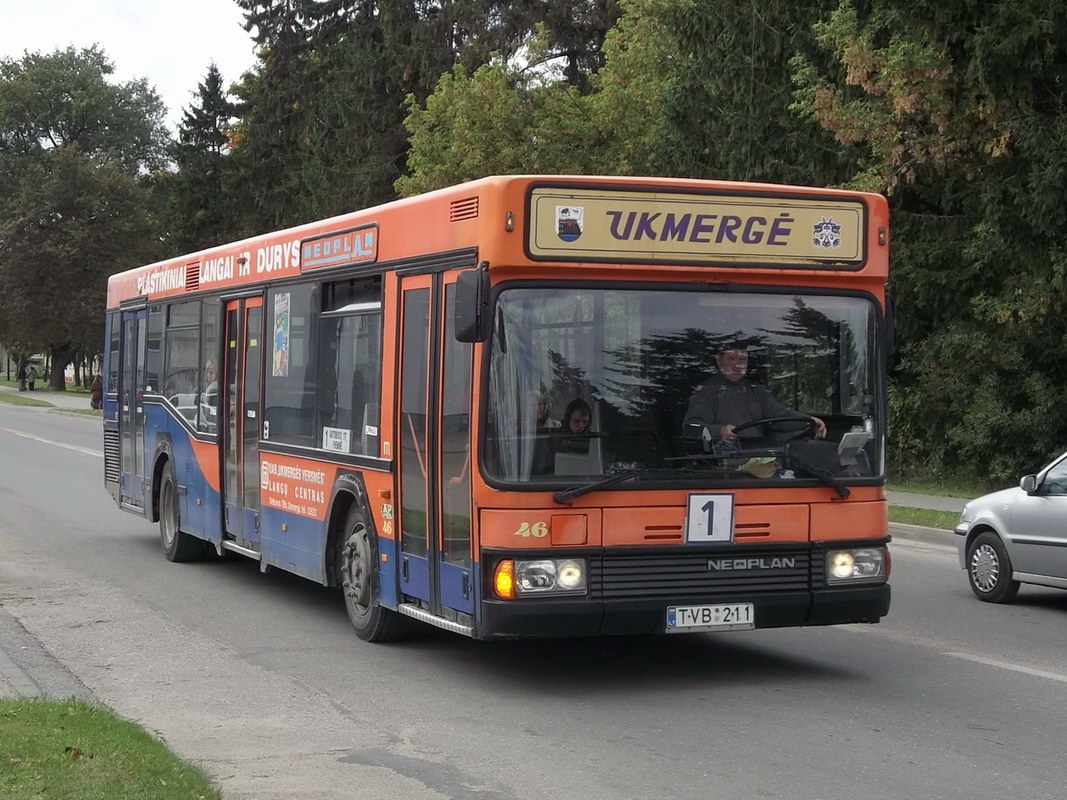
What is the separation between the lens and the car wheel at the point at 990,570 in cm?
1247

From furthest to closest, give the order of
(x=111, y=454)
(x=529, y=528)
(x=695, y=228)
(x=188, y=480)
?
(x=111, y=454)
(x=188, y=480)
(x=695, y=228)
(x=529, y=528)

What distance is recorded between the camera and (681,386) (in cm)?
841

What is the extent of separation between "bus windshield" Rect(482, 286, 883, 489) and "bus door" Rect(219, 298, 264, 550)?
4571 millimetres

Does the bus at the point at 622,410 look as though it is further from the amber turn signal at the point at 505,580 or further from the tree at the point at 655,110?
the tree at the point at 655,110

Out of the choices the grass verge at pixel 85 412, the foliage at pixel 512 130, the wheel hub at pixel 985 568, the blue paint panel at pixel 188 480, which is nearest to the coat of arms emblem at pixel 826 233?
the wheel hub at pixel 985 568

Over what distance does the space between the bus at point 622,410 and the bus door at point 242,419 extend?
265 centimetres

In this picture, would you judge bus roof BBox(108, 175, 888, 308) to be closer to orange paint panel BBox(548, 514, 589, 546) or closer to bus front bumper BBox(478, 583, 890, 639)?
orange paint panel BBox(548, 514, 589, 546)

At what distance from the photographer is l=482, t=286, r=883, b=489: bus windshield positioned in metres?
8.23

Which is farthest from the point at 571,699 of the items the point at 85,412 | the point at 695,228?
the point at 85,412

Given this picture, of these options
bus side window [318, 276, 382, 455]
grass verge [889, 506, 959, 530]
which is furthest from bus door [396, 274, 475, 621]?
grass verge [889, 506, 959, 530]

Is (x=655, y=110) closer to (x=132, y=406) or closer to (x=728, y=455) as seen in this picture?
(x=132, y=406)

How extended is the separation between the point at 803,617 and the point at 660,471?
1.19 m

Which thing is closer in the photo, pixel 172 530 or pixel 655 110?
pixel 172 530

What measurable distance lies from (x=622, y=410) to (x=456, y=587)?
135 centimetres
